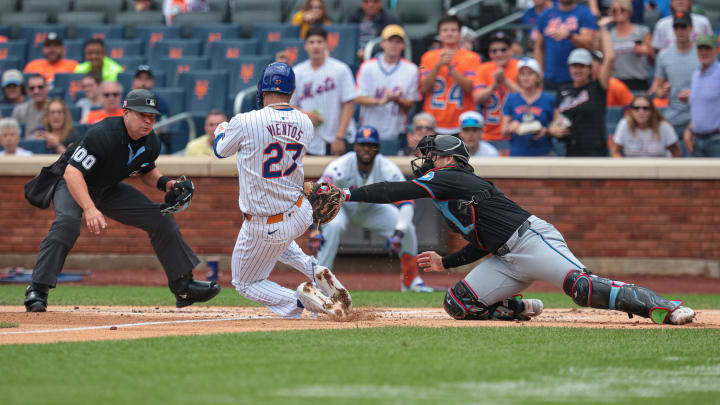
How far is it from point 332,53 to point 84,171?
24.4 ft

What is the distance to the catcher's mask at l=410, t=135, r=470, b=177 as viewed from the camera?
24.1ft

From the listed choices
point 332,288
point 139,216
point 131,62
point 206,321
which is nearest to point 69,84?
point 131,62

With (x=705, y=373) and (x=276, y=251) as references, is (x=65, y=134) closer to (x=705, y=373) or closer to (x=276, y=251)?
(x=276, y=251)

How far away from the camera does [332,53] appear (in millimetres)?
14500

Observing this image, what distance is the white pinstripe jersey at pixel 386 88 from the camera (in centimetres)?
1269

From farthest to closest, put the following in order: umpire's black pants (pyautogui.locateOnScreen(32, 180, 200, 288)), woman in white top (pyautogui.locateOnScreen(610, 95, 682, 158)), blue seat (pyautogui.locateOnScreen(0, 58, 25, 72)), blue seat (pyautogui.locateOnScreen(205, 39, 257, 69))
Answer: blue seat (pyautogui.locateOnScreen(0, 58, 25, 72)) → blue seat (pyautogui.locateOnScreen(205, 39, 257, 69)) → woman in white top (pyautogui.locateOnScreen(610, 95, 682, 158)) → umpire's black pants (pyautogui.locateOnScreen(32, 180, 200, 288))

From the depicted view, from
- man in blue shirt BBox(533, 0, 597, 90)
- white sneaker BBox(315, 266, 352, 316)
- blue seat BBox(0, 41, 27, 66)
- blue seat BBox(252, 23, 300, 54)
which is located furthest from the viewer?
blue seat BBox(0, 41, 27, 66)

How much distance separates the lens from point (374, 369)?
4.98 m

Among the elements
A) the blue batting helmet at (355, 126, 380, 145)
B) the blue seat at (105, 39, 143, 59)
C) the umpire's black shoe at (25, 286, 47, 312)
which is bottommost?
the umpire's black shoe at (25, 286, 47, 312)

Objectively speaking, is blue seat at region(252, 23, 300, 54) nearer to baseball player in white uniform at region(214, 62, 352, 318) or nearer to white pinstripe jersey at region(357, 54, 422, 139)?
white pinstripe jersey at region(357, 54, 422, 139)

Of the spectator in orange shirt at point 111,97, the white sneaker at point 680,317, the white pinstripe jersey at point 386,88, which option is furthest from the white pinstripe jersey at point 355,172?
the white sneaker at point 680,317

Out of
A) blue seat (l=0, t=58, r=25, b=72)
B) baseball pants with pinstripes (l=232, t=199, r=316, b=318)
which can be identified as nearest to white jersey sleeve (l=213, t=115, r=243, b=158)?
baseball pants with pinstripes (l=232, t=199, r=316, b=318)

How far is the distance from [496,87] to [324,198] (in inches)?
249

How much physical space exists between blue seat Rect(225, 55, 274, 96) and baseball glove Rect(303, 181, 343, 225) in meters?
7.47
